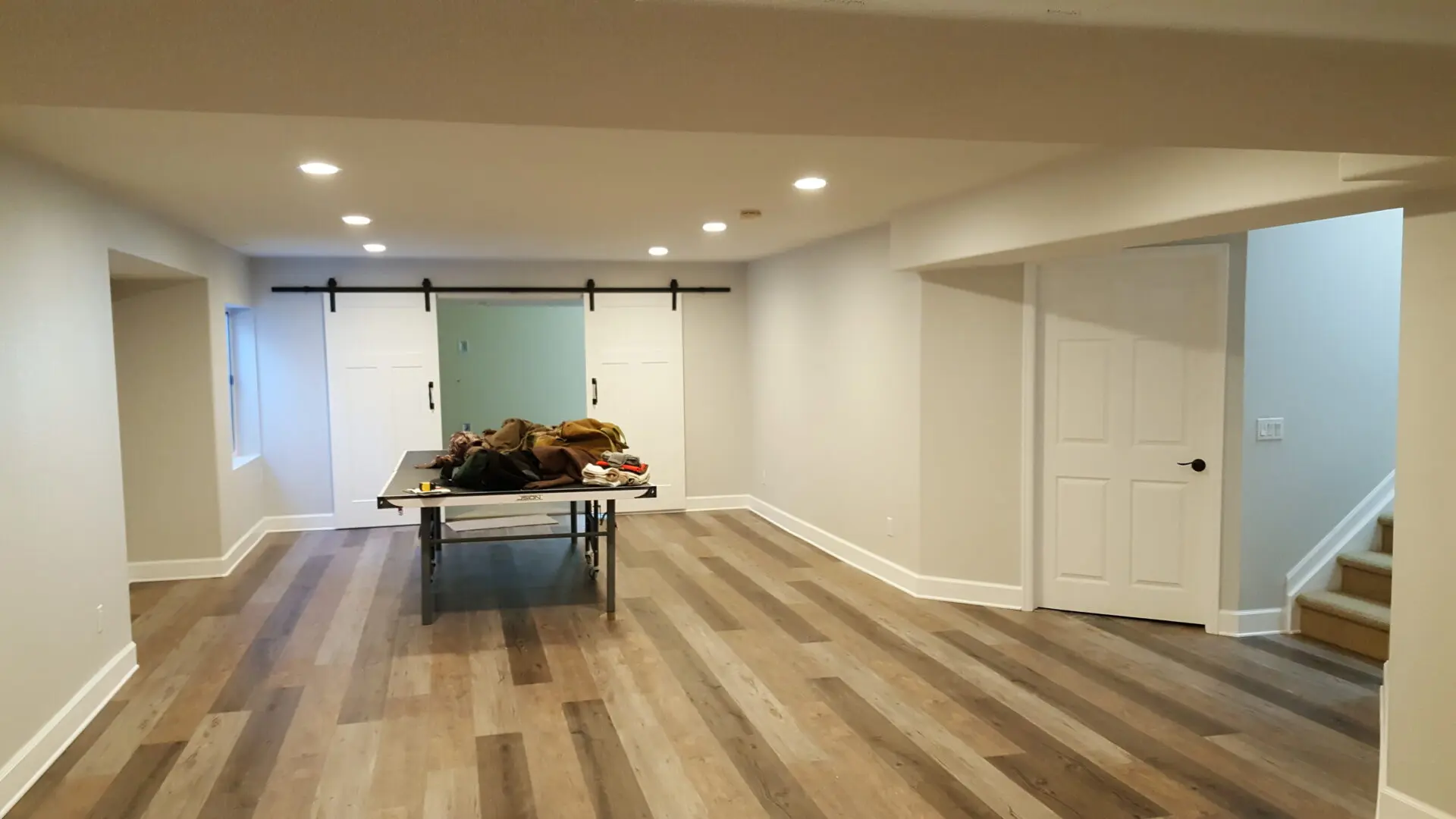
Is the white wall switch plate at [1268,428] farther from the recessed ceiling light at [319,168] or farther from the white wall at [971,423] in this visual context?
the recessed ceiling light at [319,168]

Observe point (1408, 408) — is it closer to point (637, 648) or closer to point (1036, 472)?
point (1036, 472)

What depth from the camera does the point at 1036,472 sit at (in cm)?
491

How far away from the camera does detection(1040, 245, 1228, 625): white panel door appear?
14.6ft

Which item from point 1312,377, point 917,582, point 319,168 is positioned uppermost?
point 319,168

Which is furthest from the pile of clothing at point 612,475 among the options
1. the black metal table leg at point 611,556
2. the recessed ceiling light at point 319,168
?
the recessed ceiling light at point 319,168

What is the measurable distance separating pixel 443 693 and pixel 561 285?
441 cm

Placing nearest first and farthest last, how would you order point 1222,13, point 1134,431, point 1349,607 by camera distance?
point 1222,13 → point 1349,607 → point 1134,431

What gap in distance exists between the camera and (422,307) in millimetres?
7320

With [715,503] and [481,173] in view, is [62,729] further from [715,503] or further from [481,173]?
[715,503]

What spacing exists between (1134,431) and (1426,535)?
2.15m

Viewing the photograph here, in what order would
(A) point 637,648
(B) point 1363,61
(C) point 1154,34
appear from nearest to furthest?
1. (C) point 1154,34
2. (B) point 1363,61
3. (A) point 637,648

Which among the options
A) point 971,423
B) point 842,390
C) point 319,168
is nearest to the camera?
point 319,168

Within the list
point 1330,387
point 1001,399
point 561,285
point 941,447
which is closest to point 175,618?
point 561,285

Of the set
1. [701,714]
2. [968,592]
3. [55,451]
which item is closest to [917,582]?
[968,592]
